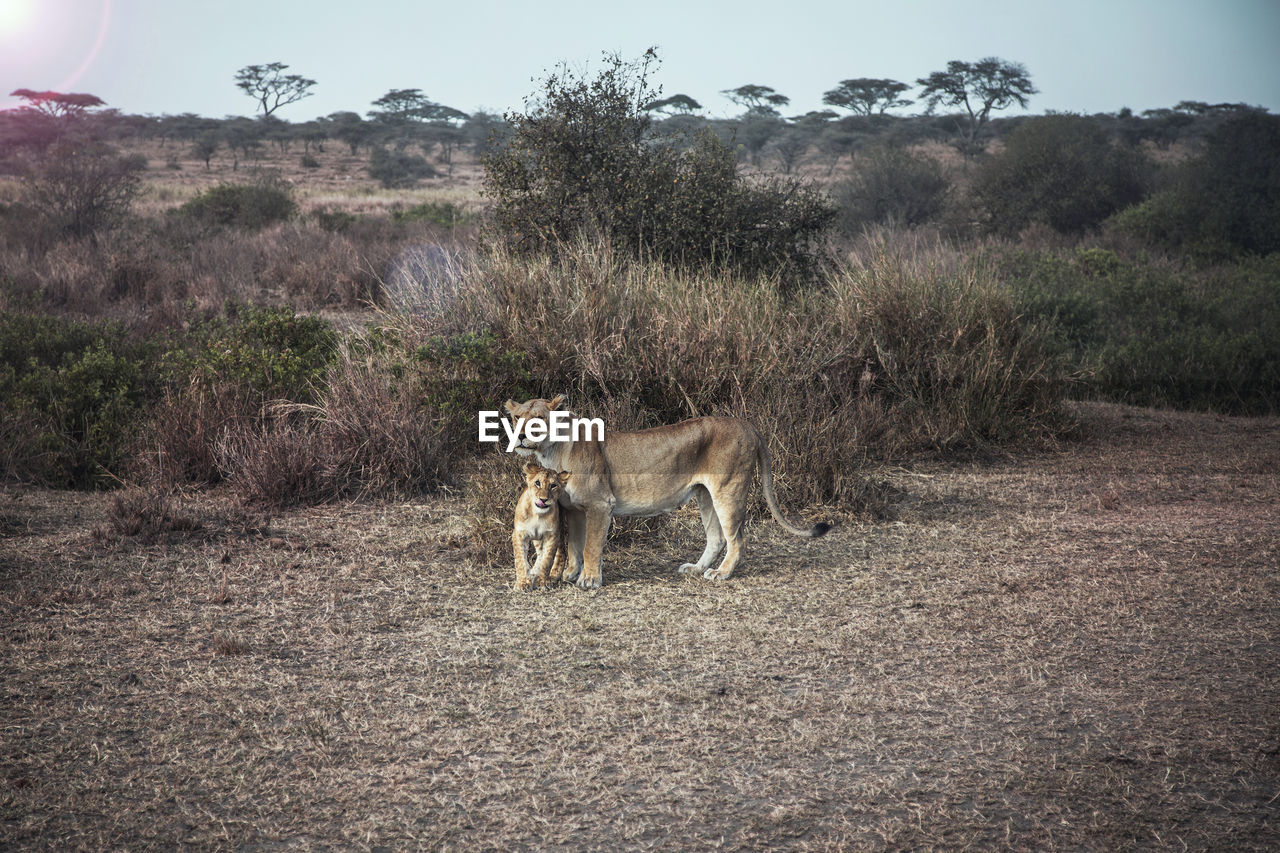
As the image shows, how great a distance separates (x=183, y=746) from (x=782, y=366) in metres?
5.77

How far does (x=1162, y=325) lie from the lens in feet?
50.6

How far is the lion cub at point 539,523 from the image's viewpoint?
5277 millimetres

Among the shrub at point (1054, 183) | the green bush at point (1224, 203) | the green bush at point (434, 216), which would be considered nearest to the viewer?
the green bush at point (1224, 203)

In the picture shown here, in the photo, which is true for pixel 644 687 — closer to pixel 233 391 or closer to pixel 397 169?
pixel 233 391

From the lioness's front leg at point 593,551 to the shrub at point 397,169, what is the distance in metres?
40.9

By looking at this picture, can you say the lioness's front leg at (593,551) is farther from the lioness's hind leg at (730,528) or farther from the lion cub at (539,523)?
the lioness's hind leg at (730,528)

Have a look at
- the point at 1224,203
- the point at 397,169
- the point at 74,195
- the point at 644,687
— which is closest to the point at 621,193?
the point at 644,687

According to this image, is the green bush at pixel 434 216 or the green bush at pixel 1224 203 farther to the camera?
the green bush at pixel 434 216

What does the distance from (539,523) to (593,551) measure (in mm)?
397

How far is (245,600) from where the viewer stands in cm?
551

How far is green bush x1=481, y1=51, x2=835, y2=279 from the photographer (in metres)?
11.8

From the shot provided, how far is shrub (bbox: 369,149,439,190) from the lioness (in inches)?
1612
